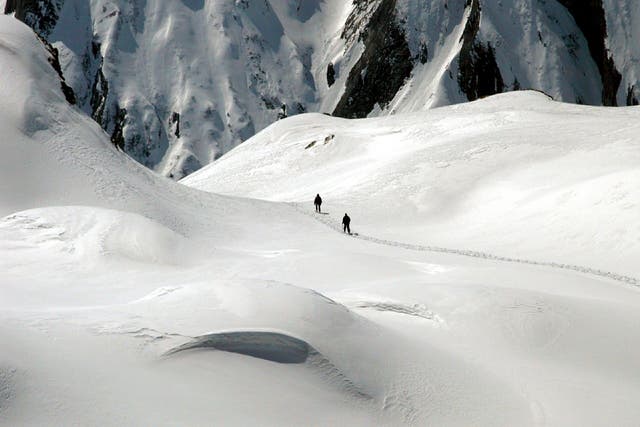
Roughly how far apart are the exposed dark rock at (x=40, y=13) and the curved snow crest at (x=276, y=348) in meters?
124

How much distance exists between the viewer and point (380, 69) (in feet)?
360

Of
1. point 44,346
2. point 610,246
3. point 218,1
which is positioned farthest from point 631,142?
point 218,1

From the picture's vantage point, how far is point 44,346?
25.5 ft

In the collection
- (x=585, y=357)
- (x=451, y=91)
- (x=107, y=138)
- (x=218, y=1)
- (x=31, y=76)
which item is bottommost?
(x=585, y=357)

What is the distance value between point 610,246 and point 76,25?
11867cm

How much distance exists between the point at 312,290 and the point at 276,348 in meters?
1.80

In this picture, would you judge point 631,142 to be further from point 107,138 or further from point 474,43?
point 474,43

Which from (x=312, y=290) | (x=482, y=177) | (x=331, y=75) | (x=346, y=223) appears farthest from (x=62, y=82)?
(x=331, y=75)

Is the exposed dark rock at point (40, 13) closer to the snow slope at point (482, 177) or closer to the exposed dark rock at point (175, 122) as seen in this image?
the exposed dark rock at point (175, 122)

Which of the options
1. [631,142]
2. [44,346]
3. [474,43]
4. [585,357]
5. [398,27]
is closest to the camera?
[44,346]

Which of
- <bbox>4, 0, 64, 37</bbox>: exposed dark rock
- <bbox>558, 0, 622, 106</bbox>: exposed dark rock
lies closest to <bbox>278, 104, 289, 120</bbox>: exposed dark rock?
<bbox>4, 0, 64, 37</bbox>: exposed dark rock

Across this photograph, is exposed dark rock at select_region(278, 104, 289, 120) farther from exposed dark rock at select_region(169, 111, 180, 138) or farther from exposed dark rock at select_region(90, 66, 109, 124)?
exposed dark rock at select_region(90, 66, 109, 124)

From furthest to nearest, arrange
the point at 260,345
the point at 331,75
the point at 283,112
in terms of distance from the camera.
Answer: the point at 331,75 → the point at 283,112 → the point at 260,345

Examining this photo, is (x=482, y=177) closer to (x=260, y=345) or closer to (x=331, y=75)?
(x=260, y=345)
